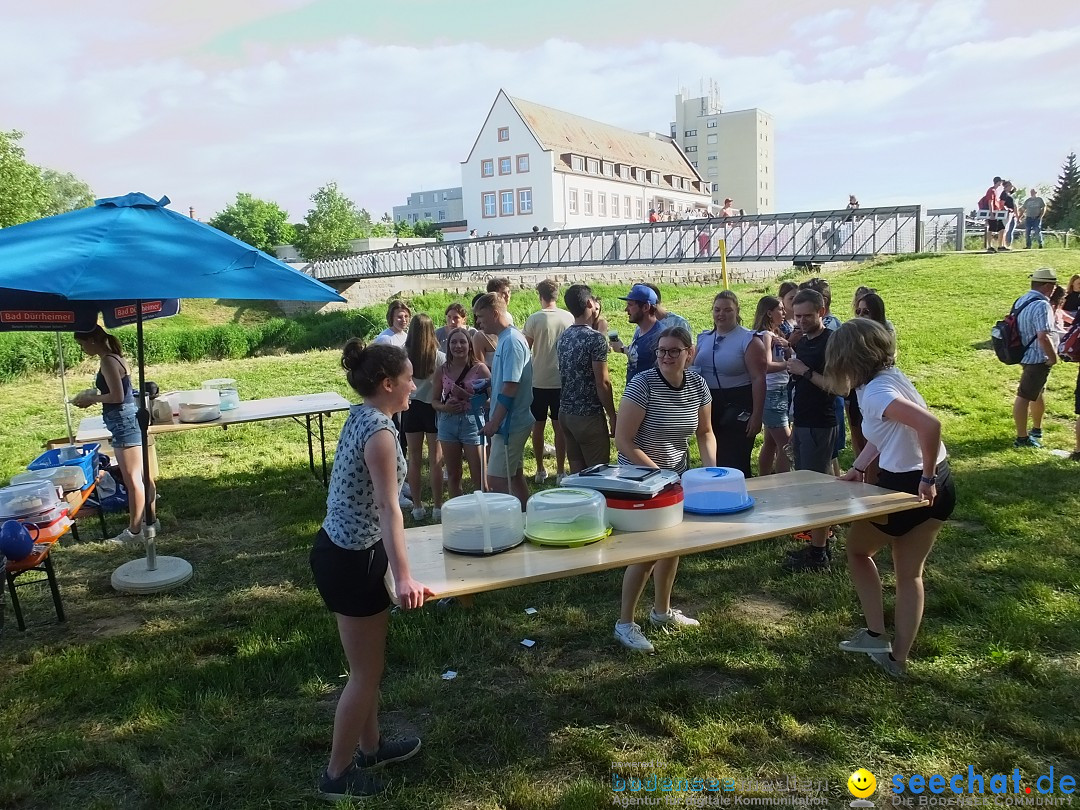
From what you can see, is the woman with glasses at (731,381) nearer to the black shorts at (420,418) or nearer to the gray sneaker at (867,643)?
the gray sneaker at (867,643)

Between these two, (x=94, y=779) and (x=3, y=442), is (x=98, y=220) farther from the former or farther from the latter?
(x=3, y=442)

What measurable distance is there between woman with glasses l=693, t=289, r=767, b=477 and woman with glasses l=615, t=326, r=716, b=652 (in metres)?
1.06

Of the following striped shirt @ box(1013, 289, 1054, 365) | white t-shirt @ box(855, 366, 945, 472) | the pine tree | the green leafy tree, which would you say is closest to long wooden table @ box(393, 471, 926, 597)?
white t-shirt @ box(855, 366, 945, 472)

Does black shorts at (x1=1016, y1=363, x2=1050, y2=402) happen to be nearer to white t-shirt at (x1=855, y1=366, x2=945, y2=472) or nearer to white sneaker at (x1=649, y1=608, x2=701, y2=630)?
white t-shirt at (x1=855, y1=366, x2=945, y2=472)

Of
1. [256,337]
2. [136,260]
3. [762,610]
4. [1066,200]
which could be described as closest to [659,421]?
[762,610]

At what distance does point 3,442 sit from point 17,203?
115 ft

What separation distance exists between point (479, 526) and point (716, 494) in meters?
1.07

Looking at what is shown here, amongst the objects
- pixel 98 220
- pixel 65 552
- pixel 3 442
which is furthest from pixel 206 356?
pixel 98 220

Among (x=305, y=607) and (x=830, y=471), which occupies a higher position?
(x=830, y=471)

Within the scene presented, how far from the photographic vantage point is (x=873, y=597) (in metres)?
3.45

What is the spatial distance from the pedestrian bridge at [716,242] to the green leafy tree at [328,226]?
30.4 meters

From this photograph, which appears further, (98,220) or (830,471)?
(830,471)

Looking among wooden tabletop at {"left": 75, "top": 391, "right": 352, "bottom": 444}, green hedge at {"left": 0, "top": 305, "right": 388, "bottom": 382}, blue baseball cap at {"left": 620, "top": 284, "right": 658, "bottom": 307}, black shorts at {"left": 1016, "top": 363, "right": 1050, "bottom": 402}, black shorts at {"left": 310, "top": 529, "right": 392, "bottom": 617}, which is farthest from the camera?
green hedge at {"left": 0, "top": 305, "right": 388, "bottom": 382}

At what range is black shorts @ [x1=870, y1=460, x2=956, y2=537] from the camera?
3.11m
